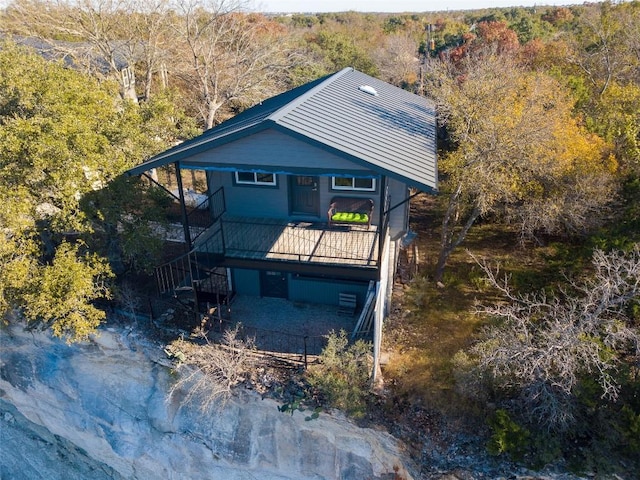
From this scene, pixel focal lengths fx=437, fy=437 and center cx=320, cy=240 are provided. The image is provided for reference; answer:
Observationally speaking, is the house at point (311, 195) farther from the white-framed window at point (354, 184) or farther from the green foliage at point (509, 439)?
the green foliage at point (509, 439)

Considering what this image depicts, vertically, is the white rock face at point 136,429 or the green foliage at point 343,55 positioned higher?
the green foliage at point 343,55

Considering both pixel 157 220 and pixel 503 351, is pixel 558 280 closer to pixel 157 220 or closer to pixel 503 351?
pixel 503 351

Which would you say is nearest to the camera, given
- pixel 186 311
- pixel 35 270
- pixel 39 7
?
pixel 35 270

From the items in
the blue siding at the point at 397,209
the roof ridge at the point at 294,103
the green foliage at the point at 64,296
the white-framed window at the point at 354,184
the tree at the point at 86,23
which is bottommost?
the green foliage at the point at 64,296

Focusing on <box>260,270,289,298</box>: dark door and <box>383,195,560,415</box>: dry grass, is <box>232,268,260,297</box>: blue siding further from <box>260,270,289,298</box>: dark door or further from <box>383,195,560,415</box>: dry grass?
<box>383,195,560,415</box>: dry grass

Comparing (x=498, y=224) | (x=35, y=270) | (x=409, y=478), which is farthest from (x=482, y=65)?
(x=35, y=270)

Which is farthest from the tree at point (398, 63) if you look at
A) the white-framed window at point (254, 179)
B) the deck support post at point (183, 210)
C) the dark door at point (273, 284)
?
the deck support post at point (183, 210)
